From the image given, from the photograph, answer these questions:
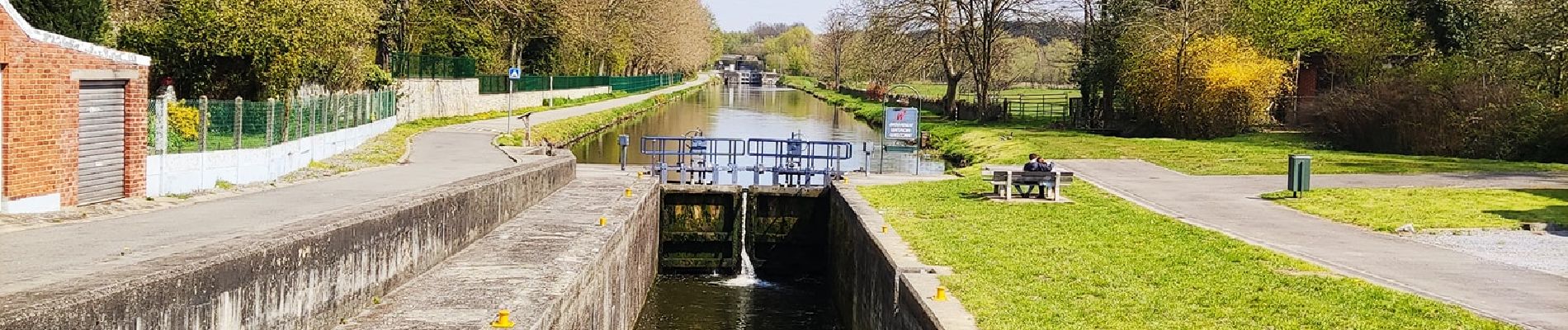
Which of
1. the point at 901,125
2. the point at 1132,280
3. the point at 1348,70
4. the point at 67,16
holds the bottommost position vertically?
the point at 1132,280

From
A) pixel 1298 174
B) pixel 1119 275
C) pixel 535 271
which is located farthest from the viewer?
pixel 1298 174

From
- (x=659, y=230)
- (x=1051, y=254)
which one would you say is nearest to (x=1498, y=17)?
(x=659, y=230)

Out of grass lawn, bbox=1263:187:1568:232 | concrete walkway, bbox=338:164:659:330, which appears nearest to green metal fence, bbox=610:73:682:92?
concrete walkway, bbox=338:164:659:330

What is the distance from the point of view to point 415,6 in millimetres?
60094

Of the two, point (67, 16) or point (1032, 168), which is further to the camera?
point (67, 16)

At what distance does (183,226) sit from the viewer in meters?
17.1

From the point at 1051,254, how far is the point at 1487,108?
22.8m

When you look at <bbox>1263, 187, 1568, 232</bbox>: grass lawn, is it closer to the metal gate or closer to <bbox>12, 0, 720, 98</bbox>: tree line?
the metal gate

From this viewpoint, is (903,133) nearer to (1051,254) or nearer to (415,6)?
(1051,254)

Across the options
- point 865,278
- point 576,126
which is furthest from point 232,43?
point 576,126

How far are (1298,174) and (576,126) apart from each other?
35.8 meters

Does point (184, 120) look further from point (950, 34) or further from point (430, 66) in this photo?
point (950, 34)

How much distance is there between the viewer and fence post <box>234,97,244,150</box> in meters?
24.2

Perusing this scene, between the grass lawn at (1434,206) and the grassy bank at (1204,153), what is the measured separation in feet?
17.6
